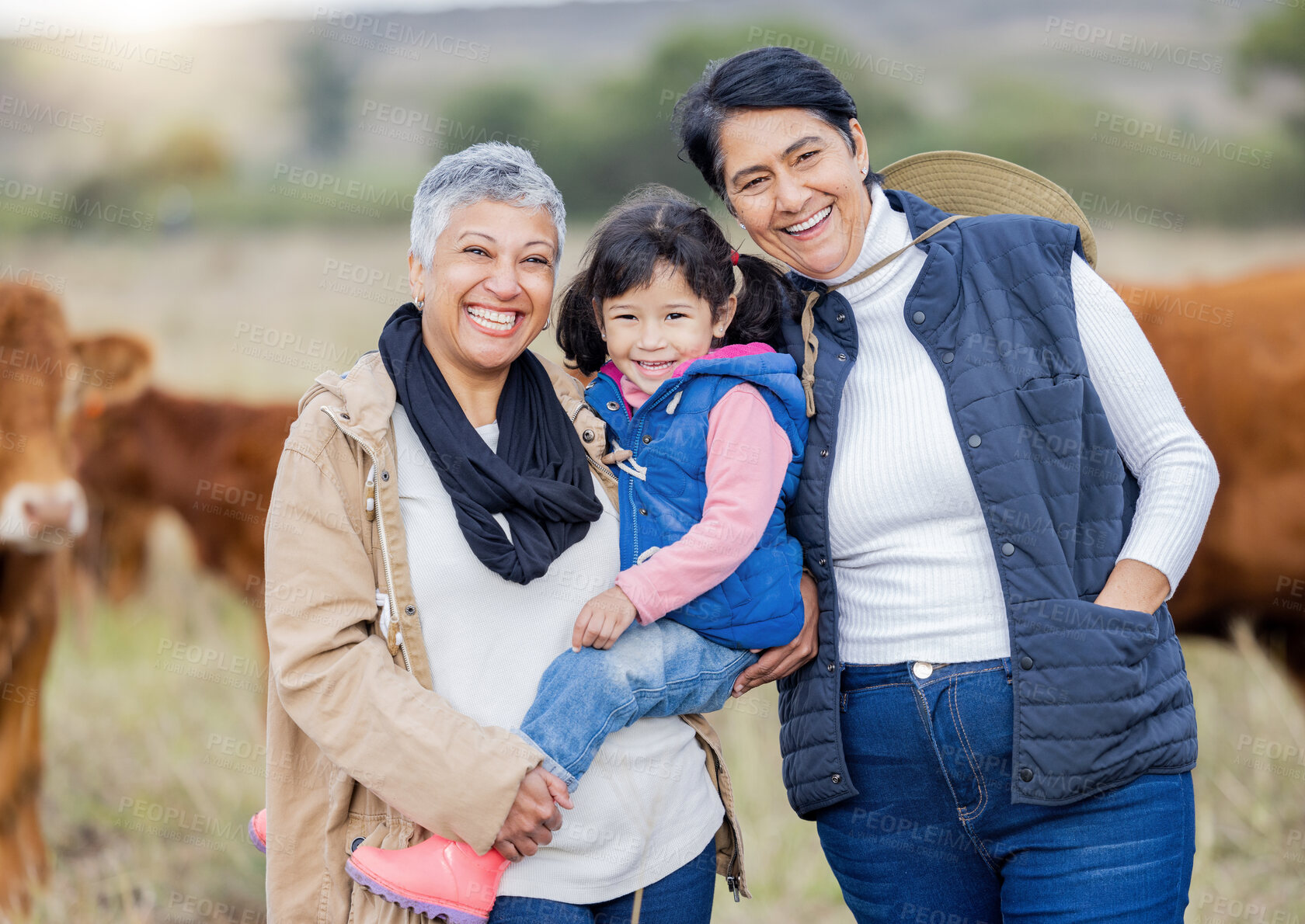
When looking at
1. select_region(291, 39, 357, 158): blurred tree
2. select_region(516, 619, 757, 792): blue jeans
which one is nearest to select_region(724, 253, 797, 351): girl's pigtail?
select_region(516, 619, 757, 792): blue jeans

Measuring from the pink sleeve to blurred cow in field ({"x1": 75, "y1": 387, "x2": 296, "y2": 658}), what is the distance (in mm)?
3112

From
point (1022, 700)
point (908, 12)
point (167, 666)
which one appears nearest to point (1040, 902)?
point (1022, 700)

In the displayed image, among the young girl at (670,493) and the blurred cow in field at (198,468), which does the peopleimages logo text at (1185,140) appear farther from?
the young girl at (670,493)

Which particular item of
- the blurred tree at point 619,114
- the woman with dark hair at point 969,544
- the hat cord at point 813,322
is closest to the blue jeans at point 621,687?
the woman with dark hair at point 969,544

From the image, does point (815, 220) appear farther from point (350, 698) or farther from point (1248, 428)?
point (1248, 428)

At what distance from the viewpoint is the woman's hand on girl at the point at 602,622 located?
1884mm

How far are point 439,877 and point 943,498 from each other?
44.2 inches

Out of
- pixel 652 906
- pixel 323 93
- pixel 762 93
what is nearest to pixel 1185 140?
pixel 762 93

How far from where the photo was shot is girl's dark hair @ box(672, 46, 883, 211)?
211 cm

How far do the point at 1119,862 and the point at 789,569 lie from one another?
0.77 metres

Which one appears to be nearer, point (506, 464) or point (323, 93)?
point (506, 464)

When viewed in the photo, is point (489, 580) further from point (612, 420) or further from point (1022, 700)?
point (1022, 700)

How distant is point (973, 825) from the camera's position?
194 cm

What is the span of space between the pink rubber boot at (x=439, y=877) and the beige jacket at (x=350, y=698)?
0.16 ft
